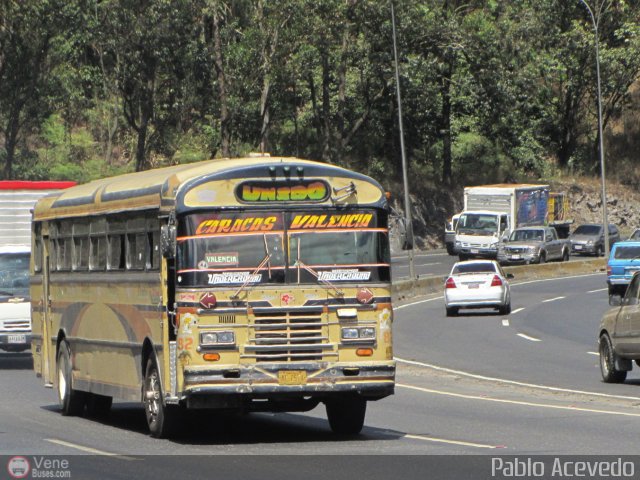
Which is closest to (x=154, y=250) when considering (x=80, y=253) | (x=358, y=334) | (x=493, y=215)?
(x=358, y=334)

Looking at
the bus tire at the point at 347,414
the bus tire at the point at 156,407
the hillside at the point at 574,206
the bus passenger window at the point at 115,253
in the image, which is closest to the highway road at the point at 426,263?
the hillside at the point at 574,206

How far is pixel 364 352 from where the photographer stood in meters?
13.9

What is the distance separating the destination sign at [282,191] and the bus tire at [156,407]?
6.74 feet

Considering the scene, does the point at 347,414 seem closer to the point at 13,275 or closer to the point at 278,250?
the point at 278,250

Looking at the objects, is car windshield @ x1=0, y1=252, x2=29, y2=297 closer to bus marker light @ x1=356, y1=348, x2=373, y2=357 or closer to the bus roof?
the bus roof

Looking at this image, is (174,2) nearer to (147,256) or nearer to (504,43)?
(504,43)

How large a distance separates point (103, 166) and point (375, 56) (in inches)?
580

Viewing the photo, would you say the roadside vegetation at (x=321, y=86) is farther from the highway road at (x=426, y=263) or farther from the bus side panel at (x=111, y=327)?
the bus side panel at (x=111, y=327)

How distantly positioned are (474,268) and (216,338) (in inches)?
1052

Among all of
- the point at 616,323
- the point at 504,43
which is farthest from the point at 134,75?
the point at 616,323

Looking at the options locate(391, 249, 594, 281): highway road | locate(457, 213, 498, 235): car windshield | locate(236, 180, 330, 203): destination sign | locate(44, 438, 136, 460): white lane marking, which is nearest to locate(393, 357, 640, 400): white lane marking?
locate(236, 180, 330, 203): destination sign

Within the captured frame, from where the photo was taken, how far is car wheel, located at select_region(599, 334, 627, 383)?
21156 millimetres

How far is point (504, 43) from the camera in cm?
6944
